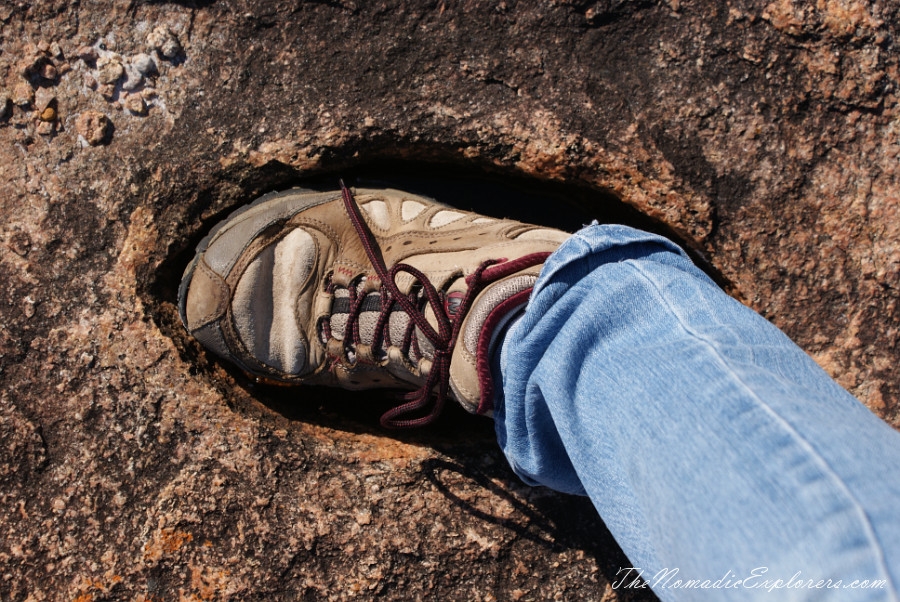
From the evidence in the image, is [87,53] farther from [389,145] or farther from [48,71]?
[389,145]

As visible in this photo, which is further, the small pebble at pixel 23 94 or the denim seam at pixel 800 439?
the small pebble at pixel 23 94

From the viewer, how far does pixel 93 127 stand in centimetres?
139

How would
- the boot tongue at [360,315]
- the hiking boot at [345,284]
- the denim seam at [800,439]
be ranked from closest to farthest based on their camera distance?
the denim seam at [800,439], the hiking boot at [345,284], the boot tongue at [360,315]

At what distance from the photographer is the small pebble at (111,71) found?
1.39 meters

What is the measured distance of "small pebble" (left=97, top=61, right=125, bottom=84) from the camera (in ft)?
4.56

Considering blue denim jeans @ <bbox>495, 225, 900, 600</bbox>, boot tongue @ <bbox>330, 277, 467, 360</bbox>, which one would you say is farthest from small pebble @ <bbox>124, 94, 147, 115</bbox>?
blue denim jeans @ <bbox>495, 225, 900, 600</bbox>

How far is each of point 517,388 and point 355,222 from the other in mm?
573

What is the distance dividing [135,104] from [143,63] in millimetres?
85

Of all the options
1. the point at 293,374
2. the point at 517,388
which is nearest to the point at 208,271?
the point at 293,374

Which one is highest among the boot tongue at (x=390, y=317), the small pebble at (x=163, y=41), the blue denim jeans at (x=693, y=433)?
the small pebble at (x=163, y=41)

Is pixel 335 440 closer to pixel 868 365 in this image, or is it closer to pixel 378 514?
pixel 378 514

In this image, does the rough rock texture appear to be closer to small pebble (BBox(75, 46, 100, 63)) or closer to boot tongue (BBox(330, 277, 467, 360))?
small pebble (BBox(75, 46, 100, 63))

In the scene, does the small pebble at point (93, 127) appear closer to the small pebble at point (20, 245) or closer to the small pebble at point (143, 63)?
the small pebble at point (143, 63)

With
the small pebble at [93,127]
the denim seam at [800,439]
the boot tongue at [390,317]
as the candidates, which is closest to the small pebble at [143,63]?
the small pebble at [93,127]
